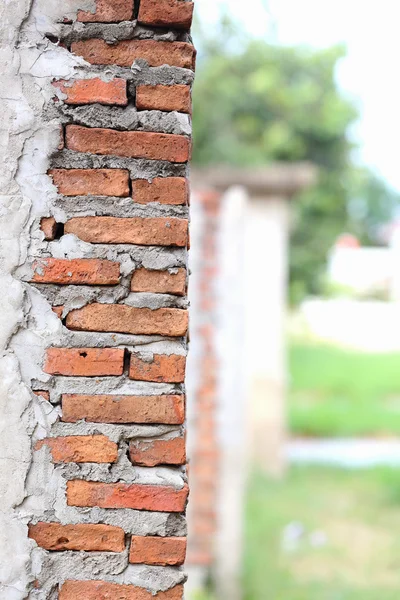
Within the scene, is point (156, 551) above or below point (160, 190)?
below

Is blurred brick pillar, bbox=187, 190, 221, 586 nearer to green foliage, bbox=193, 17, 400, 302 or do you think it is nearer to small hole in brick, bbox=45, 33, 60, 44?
small hole in brick, bbox=45, 33, 60, 44

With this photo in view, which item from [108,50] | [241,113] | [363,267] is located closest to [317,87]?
[241,113]

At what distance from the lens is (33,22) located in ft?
6.28

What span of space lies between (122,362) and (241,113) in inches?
522

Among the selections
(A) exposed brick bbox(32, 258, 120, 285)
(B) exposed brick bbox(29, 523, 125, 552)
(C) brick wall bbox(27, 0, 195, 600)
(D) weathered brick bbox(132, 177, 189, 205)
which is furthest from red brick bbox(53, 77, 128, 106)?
(B) exposed brick bbox(29, 523, 125, 552)

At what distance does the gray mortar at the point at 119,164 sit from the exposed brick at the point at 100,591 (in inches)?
39.5

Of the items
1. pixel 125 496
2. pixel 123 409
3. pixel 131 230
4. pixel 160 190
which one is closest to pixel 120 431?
pixel 123 409

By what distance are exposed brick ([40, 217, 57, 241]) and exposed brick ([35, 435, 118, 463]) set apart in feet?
1.62

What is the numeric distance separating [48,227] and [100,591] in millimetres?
898

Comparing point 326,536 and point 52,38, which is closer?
point 52,38

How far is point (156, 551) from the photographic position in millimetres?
1928

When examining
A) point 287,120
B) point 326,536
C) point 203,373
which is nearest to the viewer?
point 203,373

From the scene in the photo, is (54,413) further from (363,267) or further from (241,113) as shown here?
(363,267)

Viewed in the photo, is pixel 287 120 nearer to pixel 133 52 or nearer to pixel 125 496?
pixel 133 52
